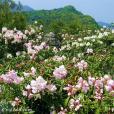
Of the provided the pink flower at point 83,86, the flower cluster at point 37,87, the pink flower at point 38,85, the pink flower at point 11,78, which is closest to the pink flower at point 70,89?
the pink flower at point 83,86

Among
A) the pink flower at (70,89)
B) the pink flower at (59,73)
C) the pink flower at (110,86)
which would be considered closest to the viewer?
the pink flower at (110,86)

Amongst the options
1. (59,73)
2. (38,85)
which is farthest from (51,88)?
(59,73)

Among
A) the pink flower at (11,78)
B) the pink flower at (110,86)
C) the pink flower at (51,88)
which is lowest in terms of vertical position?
the pink flower at (110,86)

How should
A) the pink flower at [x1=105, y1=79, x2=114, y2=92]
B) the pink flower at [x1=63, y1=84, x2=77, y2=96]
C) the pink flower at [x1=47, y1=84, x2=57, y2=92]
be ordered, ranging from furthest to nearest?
1. the pink flower at [x1=47, y1=84, x2=57, y2=92]
2. the pink flower at [x1=63, y1=84, x2=77, y2=96]
3. the pink flower at [x1=105, y1=79, x2=114, y2=92]

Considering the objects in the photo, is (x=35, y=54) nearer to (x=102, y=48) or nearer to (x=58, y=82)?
(x=102, y=48)

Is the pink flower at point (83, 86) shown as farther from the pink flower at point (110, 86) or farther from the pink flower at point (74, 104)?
the pink flower at point (110, 86)

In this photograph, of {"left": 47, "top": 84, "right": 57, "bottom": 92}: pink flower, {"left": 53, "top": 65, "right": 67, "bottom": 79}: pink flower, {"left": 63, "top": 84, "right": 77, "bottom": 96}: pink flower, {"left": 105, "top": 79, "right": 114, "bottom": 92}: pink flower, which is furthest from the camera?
{"left": 53, "top": 65, "right": 67, "bottom": 79}: pink flower

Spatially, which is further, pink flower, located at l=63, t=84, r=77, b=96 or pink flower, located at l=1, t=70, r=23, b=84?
pink flower, located at l=1, t=70, r=23, b=84

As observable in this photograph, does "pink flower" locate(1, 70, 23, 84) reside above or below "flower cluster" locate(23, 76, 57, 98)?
above

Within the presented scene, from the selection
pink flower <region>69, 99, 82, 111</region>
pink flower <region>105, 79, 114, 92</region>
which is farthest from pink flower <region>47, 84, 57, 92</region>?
pink flower <region>105, 79, 114, 92</region>

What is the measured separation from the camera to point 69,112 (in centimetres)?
683

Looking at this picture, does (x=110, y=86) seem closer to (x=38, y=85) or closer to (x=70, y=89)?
(x=70, y=89)

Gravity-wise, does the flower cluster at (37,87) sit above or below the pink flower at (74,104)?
above

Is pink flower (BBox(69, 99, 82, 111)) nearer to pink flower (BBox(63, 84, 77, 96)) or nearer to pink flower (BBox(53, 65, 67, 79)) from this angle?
pink flower (BBox(63, 84, 77, 96))
